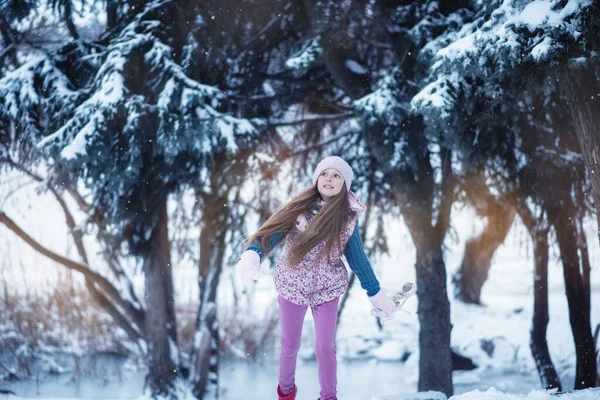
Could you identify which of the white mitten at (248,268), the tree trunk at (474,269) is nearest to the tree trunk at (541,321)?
the tree trunk at (474,269)

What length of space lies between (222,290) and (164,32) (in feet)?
22.0

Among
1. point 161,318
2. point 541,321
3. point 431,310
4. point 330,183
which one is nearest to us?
point 330,183

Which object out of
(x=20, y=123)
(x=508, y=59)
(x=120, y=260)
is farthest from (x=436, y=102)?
(x=120, y=260)

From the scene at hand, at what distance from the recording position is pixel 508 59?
11.1 ft

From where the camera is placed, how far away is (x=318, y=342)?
3.21m

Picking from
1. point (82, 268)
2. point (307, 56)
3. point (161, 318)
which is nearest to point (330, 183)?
point (307, 56)

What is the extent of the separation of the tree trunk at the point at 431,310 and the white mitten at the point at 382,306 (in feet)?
9.61

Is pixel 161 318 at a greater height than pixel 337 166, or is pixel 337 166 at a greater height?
pixel 337 166

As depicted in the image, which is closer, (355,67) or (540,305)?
(355,67)

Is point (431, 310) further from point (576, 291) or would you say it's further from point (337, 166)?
point (337, 166)

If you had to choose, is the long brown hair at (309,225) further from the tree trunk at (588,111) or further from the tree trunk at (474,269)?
the tree trunk at (474,269)

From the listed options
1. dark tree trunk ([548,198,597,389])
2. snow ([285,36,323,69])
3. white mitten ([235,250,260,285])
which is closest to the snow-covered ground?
dark tree trunk ([548,198,597,389])

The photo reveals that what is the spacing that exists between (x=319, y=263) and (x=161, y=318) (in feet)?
16.2

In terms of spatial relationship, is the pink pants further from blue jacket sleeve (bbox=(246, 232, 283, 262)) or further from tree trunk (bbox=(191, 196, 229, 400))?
tree trunk (bbox=(191, 196, 229, 400))
